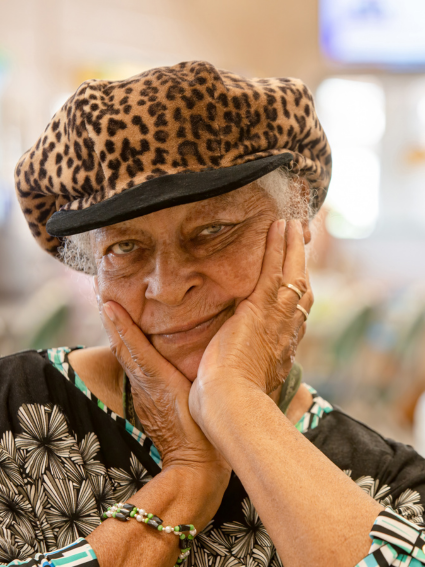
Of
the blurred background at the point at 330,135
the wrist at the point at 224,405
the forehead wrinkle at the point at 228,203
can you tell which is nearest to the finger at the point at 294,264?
the forehead wrinkle at the point at 228,203

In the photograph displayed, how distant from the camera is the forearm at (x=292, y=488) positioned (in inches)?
35.1

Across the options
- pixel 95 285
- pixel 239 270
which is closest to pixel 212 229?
pixel 239 270

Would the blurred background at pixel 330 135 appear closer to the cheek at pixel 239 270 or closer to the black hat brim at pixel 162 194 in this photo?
the cheek at pixel 239 270

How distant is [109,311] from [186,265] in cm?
21

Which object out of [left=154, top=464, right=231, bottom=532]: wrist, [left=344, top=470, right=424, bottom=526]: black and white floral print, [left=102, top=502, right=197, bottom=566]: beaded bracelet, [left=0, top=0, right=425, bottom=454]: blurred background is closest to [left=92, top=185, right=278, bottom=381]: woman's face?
[left=154, top=464, right=231, bottom=532]: wrist

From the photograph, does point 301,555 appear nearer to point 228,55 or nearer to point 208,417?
point 208,417

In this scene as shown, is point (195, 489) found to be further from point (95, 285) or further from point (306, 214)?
point (306, 214)

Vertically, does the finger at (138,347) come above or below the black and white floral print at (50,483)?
above

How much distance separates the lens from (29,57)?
19.3ft

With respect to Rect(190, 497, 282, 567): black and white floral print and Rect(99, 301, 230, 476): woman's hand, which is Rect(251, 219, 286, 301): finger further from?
Rect(190, 497, 282, 567): black and white floral print

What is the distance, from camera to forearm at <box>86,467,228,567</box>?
3.33ft

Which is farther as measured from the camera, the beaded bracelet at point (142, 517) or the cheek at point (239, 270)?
the cheek at point (239, 270)

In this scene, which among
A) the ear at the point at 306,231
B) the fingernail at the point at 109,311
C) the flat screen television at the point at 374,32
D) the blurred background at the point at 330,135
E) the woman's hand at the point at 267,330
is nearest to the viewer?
the woman's hand at the point at 267,330

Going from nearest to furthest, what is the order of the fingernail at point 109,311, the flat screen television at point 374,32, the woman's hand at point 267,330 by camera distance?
the woman's hand at point 267,330, the fingernail at point 109,311, the flat screen television at point 374,32
